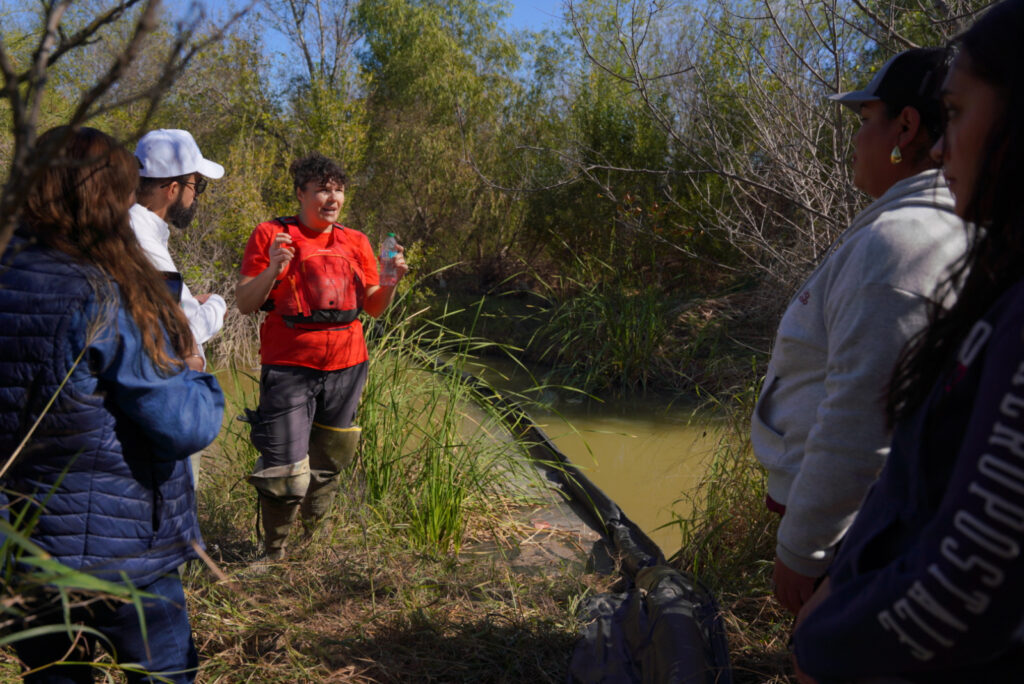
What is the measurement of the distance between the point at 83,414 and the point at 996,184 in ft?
5.53

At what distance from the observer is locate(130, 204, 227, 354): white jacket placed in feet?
8.30

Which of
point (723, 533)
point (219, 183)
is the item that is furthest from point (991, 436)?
point (219, 183)

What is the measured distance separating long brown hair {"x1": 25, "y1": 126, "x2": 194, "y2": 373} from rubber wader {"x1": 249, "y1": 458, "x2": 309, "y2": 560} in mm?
1502

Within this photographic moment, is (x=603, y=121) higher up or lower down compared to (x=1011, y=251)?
higher up

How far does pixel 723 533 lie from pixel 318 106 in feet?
36.0

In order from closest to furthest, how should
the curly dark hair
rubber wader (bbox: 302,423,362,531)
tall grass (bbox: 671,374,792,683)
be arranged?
tall grass (bbox: 671,374,792,683) < the curly dark hair < rubber wader (bbox: 302,423,362,531)

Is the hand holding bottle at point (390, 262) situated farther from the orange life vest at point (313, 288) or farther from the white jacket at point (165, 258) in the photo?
the white jacket at point (165, 258)

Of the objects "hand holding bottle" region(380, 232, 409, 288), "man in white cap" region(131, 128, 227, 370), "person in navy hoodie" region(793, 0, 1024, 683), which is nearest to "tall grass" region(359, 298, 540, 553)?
"hand holding bottle" region(380, 232, 409, 288)

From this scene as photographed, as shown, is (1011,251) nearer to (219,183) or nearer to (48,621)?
(48,621)

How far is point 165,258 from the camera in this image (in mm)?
2535

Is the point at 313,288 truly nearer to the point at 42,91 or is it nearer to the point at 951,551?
the point at 42,91

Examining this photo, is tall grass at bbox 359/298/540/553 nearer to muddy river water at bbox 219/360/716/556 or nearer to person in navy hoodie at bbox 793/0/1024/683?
muddy river water at bbox 219/360/716/556

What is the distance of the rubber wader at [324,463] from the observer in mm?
3465

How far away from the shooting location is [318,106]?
489 inches
